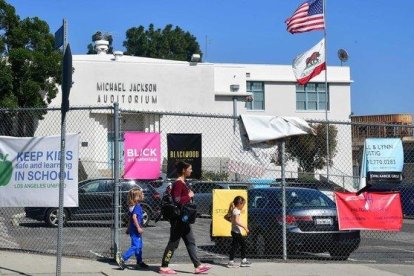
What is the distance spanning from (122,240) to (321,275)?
222 inches

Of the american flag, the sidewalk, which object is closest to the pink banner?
the sidewalk

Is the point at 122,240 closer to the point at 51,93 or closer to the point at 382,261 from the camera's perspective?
→ the point at 382,261

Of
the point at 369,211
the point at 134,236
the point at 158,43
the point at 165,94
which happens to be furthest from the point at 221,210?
the point at 158,43

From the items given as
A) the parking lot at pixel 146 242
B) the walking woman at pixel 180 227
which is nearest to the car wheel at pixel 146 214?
the parking lot at pixel 146 242

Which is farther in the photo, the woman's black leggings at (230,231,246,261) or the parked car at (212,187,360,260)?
the parked car at (212,187,360,260)

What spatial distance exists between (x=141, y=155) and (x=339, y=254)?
426cm

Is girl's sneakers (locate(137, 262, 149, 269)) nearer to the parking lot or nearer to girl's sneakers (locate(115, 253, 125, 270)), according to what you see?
girl's sneakers (locate(115, 253, 125, 270))

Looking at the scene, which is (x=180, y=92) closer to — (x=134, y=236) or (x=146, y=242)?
(x=146, y=242)

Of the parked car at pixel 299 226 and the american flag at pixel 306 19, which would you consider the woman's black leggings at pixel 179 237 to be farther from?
the american flag at pixel 306 19

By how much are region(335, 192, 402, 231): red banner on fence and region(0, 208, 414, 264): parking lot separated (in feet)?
3.05

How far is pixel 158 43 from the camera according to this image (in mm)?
83375

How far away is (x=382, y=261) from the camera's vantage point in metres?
12.6

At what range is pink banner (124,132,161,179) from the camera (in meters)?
11.0

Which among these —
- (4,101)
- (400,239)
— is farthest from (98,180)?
(4,101)
